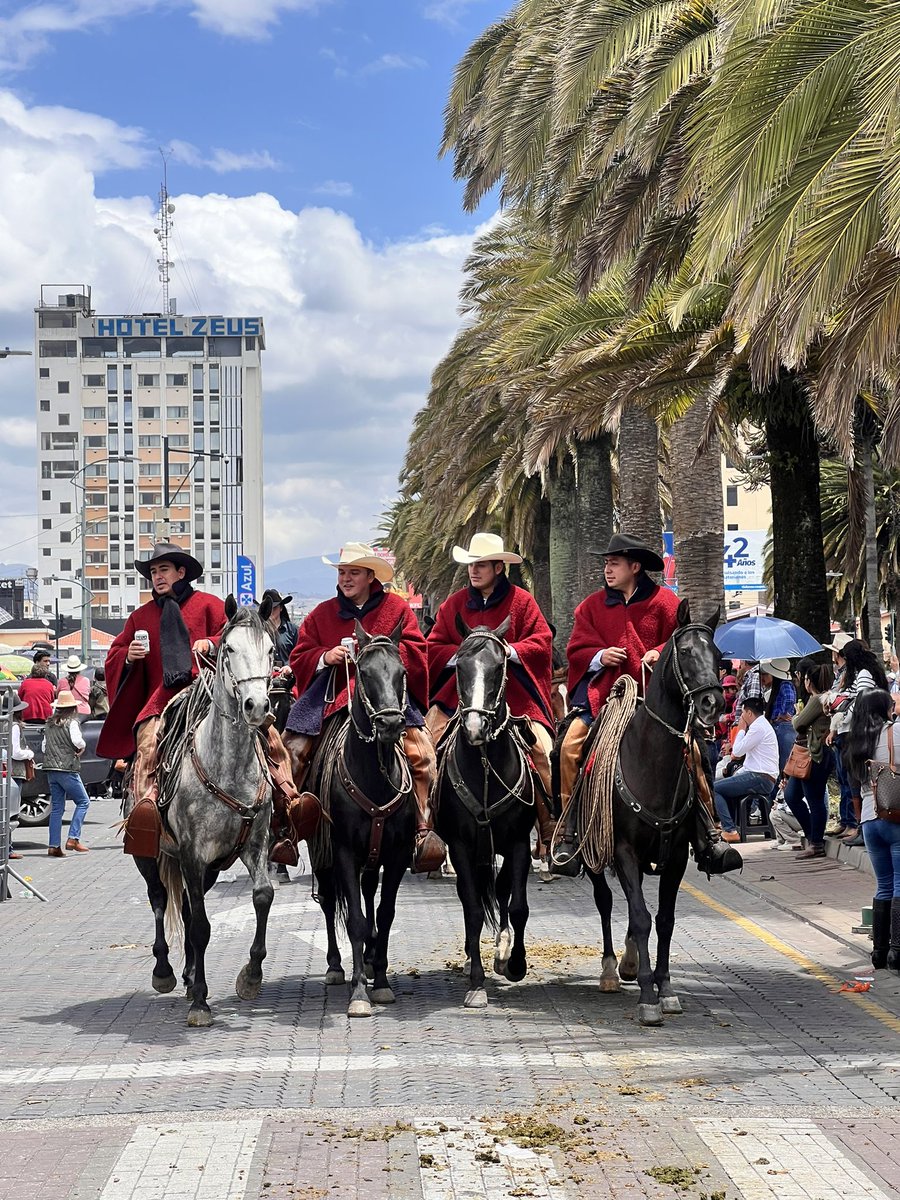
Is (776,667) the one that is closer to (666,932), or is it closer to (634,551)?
(634,551)

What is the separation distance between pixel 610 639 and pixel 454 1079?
3.63 metres

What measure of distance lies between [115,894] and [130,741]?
5626 mm

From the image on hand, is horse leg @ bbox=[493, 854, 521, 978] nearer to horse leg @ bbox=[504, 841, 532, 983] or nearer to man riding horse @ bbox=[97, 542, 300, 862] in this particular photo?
horse leg @ bbox=[504, 841, 532, 983]

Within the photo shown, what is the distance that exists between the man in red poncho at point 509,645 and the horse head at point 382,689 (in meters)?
0.96

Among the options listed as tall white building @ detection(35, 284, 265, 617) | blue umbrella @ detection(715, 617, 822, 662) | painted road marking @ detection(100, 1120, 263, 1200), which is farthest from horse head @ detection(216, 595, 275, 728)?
tall white building @ detection(35, 284, 265, 617)

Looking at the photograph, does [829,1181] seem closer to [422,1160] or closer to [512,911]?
[422,1160]

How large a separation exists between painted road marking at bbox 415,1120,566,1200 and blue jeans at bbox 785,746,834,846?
10693 mm

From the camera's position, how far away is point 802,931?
12.3 metres

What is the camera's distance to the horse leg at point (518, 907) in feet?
32.1

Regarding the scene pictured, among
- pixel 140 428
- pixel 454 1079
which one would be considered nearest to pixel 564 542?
pixel 454 1079

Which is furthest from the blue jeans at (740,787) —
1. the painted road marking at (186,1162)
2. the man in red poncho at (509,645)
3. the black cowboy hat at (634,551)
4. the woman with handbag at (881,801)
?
the painted road marking at (186,1162)

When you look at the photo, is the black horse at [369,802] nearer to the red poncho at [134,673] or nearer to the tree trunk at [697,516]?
the red poncho at [134,673]

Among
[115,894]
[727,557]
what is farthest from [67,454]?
[115,894]

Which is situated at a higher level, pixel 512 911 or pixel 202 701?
pixel 202 701
